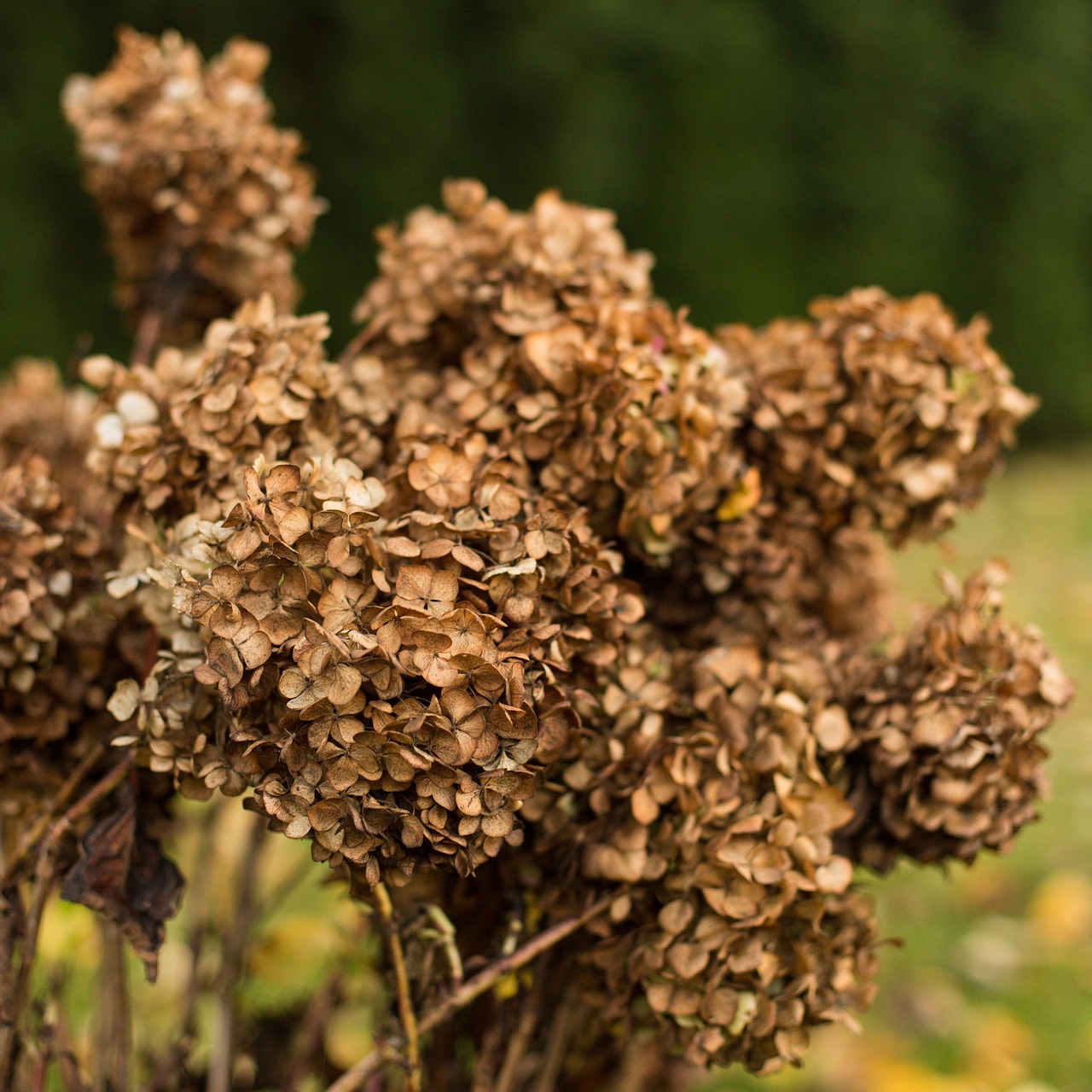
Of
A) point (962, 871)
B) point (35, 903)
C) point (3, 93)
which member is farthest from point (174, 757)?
point (3, 93)

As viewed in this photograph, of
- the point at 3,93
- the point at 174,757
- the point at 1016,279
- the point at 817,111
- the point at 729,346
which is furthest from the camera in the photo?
the point at 1016,279

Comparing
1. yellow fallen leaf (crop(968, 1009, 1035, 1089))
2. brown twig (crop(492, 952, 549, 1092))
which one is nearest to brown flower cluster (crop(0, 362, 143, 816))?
brown twig (crop(492, 952, 549, 1092))

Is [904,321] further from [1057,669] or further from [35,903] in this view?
[35,903]

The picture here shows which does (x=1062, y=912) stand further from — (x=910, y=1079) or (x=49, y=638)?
(x=49, y=638)

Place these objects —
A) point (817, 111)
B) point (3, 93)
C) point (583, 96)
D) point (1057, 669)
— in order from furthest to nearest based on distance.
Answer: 1. point (817, 111)
2. point (583, 96)
3. point (3, 93)
4. point (1057, 669)

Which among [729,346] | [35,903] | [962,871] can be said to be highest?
[962,871]

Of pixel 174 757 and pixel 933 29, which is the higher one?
pixel 933 29

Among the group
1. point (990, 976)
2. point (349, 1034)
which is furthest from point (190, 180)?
point (990, 976)
